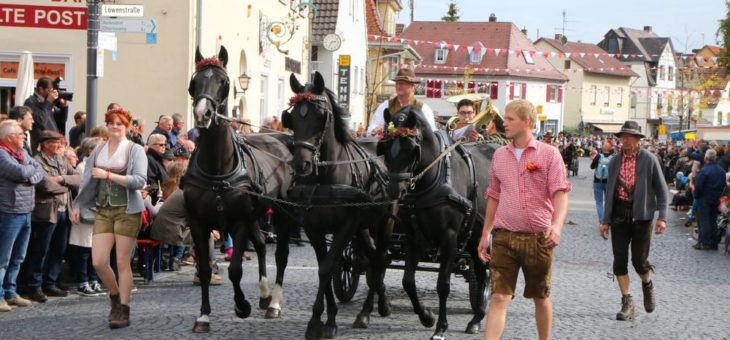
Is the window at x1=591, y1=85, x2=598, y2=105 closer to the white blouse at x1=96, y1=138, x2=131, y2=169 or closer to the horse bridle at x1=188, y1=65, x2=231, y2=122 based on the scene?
the horse bridle at x1=188, y1=65, x2=231, y2=122

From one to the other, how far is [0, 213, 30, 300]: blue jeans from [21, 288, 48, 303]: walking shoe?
33 centimetres

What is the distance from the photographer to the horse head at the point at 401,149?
881cm

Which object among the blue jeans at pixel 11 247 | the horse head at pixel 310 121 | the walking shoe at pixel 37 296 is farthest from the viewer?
the walking shoe at pixel 37 296

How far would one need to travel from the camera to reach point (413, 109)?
9062mm

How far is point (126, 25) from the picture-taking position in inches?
548

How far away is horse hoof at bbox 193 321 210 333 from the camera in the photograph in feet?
30.4

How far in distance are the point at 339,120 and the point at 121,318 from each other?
99.3 inches

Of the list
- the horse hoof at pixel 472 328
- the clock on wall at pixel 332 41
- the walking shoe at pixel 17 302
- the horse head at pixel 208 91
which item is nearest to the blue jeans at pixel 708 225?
the horse hoof at pixel 472 328

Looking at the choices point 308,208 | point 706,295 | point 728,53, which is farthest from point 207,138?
point 728,53

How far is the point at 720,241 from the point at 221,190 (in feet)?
44.4

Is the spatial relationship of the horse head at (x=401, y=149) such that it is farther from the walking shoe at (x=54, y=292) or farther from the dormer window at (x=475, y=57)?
the dormer window at (x=475, y=57)

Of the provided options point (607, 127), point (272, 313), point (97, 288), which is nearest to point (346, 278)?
point (272, 313)

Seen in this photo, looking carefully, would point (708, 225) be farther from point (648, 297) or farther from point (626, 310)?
point (626, 310)

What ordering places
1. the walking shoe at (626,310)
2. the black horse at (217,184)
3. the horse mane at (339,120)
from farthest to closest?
the walking shoe at (626,310) → the black horse at (217,184) → the horse mane at (339,120)
